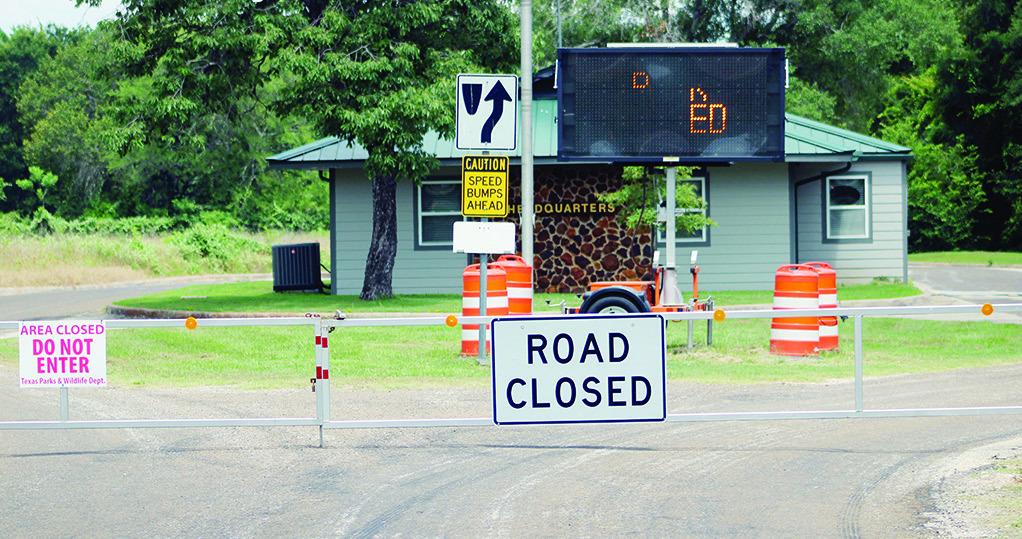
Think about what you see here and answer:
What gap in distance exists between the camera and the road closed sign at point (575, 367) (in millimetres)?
9180

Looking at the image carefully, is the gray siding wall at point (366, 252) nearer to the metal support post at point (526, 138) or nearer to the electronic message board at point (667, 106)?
the metal support post at point (526, 138)

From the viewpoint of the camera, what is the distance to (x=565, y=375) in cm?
923

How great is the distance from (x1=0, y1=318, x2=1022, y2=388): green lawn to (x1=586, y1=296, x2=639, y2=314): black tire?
892 mm

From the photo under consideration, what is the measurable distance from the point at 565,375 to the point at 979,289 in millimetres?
24755

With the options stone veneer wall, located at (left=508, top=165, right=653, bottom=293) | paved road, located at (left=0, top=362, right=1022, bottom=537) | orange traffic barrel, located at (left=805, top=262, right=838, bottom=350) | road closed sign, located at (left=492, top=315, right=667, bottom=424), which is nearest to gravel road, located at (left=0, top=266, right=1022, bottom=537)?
paved road, located at (left=0, top=362, right=1022, bottom=537)

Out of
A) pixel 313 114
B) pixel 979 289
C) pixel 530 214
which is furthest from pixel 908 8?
pixel 530 214

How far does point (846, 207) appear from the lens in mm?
31078

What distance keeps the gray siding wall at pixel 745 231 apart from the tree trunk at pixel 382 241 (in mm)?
6892

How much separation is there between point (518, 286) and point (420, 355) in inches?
61.9

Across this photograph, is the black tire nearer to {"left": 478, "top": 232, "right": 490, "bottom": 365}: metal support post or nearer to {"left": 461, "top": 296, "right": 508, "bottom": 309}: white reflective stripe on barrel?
{"left": 461, "top": 296, "right": 508, "bottom": 309}: white reflective stripe on barrel

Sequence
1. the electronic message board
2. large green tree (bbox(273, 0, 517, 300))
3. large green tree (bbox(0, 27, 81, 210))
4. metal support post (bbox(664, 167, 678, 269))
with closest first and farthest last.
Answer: the electronic message board, metal support post (bbox(664, 167, 678, 269)), large green tree (bbox(273, 0, 517, 300)), large green tree (bbox(0, 27, 81, 210))

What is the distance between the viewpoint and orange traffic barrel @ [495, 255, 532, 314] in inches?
684

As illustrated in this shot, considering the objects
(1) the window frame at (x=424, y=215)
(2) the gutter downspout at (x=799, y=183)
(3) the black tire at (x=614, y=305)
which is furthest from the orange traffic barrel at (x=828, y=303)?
(1) the window frame at (x=424, y=215)

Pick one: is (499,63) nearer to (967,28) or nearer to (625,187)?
(625,187)
